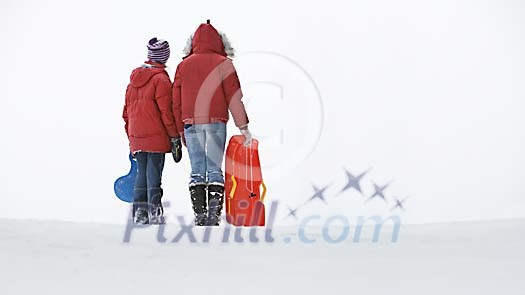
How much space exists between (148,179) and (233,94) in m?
0.81

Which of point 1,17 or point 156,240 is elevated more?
point 1,17

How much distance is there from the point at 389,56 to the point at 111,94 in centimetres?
424

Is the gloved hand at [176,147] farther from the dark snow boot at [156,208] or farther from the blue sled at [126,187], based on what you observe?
the blue sled at [126,187]

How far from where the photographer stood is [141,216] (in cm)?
426

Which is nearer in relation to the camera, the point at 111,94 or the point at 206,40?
the point at 206,40

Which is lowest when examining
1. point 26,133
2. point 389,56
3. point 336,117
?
point 26,133

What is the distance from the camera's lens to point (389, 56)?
10016mm

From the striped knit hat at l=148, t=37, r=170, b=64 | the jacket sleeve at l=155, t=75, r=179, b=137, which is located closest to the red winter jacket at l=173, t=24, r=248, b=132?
the jacket sleeve at l=155, t=75, r=179, b=137

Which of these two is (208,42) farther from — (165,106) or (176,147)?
(176,147)

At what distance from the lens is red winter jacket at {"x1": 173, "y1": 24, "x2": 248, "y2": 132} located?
13.0ft

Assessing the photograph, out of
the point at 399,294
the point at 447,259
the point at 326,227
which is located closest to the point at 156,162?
the point at 326,227

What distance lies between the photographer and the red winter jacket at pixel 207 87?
3963 mm

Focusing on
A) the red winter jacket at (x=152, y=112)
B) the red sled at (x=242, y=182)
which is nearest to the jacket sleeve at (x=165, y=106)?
the red winter jacket at (x=152, y=112)

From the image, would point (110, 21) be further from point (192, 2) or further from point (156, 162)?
point (156, 162)
